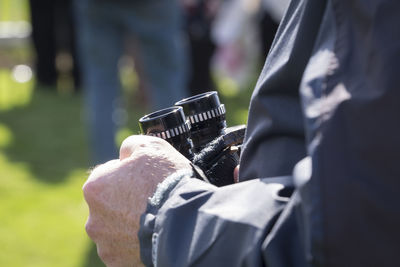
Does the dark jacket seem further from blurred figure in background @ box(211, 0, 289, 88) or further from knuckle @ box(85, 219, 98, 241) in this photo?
blurred figure in background @ box(211, 0, 289, 88)

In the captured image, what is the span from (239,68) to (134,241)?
6.22 meters

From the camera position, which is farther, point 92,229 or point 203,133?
point 203,133

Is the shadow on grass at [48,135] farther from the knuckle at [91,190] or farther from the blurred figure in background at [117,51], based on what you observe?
the knuckle at [91,190]

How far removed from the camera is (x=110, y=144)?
4211 mm

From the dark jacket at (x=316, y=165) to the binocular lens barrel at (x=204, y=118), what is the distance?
390mm

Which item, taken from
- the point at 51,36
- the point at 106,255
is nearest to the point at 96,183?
the point at 106,255

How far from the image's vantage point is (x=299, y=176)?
90 centimetres

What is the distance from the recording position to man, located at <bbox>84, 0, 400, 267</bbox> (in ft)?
2.81

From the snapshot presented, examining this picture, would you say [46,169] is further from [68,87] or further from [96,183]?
[96,183]

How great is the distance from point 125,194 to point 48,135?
4.87m

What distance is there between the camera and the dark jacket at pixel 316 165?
86 centimetres

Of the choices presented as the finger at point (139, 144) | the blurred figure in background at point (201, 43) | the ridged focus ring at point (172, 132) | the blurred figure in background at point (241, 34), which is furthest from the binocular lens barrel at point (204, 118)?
the blurred figure in background at point (201, 43)

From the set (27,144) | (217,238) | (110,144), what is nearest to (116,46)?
(110,144)

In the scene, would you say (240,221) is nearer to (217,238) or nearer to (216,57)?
(217,238)
